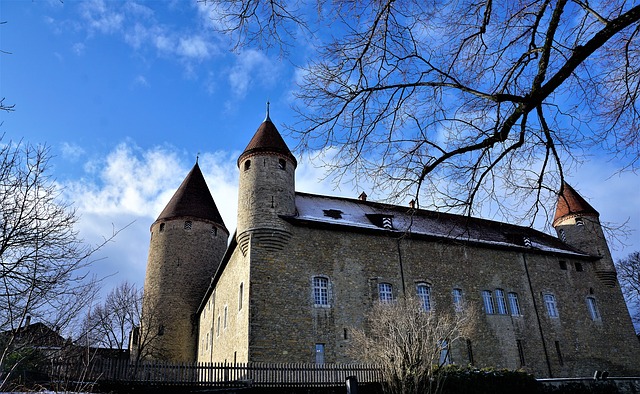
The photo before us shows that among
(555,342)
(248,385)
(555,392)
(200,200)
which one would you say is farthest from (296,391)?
(200,200)

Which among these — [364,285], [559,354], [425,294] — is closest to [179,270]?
[364,285]

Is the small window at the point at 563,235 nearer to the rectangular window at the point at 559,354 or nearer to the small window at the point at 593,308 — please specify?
the small window at the point at 593,308

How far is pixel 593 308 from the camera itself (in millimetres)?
24094

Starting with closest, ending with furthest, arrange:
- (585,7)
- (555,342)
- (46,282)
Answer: (585,7)
(46,282)
(555,342)

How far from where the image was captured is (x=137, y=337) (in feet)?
92.9

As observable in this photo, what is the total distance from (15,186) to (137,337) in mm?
24444

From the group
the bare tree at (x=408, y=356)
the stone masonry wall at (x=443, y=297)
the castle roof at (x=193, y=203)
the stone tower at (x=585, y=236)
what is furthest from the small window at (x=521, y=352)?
the castle roof at (x=193, y=203)

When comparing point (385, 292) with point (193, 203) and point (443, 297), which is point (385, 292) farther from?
point (193, 203)

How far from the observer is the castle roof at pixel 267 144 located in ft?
64.5

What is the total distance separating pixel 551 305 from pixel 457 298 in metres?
6.15

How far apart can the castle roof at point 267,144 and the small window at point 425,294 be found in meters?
7.90

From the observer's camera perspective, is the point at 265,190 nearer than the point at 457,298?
Yes

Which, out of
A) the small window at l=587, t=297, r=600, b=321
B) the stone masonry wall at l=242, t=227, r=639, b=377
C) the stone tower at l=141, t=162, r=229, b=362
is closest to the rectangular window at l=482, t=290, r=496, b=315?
the stone masonry wall at l=242, t=227, r=639, b=377

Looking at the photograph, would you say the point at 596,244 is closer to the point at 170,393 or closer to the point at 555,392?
the point at 555,392
